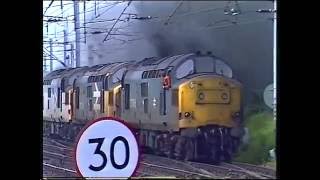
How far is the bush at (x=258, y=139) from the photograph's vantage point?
2.46 m

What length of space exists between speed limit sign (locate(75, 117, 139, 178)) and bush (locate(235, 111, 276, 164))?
623 millimetres

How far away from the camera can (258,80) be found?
8.49 feet

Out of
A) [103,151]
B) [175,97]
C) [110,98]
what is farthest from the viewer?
[175,97]

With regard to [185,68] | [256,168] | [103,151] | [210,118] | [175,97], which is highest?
[185,68]

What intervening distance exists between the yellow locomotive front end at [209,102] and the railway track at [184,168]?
0.19 m

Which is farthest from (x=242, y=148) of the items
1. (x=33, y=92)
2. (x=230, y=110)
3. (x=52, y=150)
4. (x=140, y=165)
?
(x=33, y=92)

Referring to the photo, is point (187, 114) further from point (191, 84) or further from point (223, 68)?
point (223, 68)

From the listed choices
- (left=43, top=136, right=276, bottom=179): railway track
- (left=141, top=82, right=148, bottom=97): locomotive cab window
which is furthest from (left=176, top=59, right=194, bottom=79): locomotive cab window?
(left=43, top=136, right=276, bottom=179): railway track

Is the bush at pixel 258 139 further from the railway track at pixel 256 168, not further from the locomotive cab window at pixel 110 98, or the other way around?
the locomotive cab window at pixel 110 98

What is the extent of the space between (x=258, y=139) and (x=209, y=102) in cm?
29

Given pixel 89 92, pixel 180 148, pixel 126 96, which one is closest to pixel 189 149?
pixel 180 148

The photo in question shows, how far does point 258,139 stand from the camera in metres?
2.55

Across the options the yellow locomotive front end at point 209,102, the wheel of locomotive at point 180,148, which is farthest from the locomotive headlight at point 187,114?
the wheel of locomotive at point 180,148
